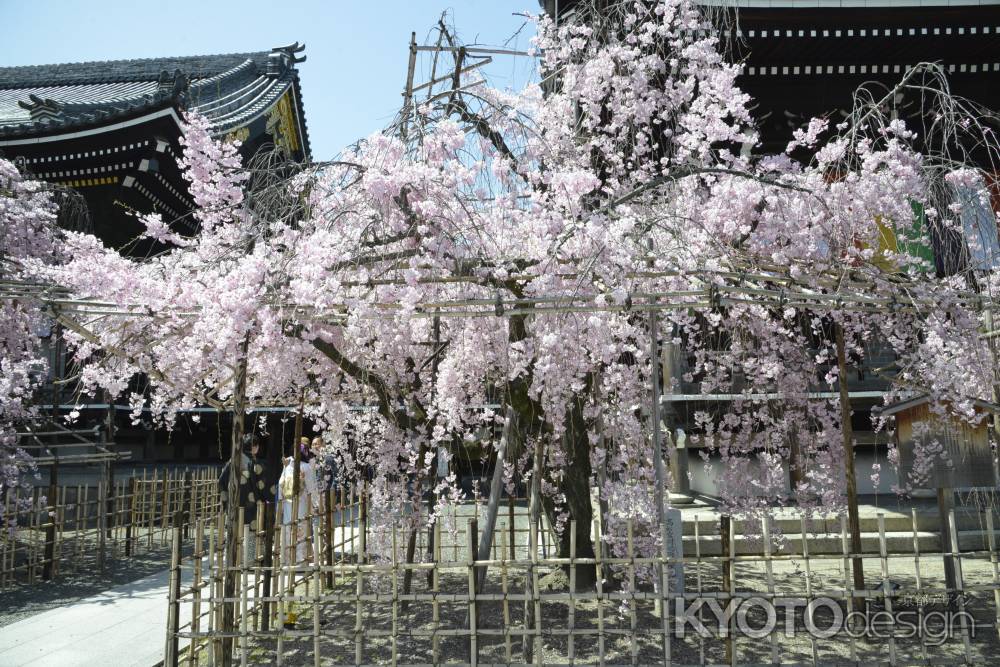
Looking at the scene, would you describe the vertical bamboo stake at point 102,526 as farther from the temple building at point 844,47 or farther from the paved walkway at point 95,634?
the temple building at point 844,47

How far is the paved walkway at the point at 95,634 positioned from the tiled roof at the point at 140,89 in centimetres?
733

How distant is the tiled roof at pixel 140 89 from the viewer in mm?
11516

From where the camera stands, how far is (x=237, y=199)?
6.29m

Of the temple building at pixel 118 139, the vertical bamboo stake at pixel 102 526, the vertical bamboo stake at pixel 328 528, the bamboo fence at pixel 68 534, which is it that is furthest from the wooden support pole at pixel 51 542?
the temple building at pixel 118 139

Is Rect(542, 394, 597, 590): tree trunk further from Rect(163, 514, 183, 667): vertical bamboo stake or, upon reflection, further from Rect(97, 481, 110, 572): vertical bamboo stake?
Rect(97, 481, 110, 572): vertical bamboo stake

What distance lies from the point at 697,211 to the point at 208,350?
432 cm

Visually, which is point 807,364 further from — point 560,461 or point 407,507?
point 407,507

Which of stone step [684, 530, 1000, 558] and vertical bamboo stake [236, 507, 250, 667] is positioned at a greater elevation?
vertical bamboo stake [236, 507, 250, 667]

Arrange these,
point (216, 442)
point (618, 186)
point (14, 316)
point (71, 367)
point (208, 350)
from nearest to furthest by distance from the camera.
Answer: point (208, 350) < point (618, 186) < point (14, 316) < point (71, 367) < point (216, 442)

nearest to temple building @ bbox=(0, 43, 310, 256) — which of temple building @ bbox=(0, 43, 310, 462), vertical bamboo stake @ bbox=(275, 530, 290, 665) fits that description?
temple building @ bbox=(0, 43, 310, 462)

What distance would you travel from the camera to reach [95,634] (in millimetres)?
6664

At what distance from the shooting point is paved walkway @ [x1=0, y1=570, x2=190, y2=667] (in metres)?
5.94

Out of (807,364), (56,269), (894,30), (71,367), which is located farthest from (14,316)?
(894,30)

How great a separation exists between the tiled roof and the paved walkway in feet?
24.0
